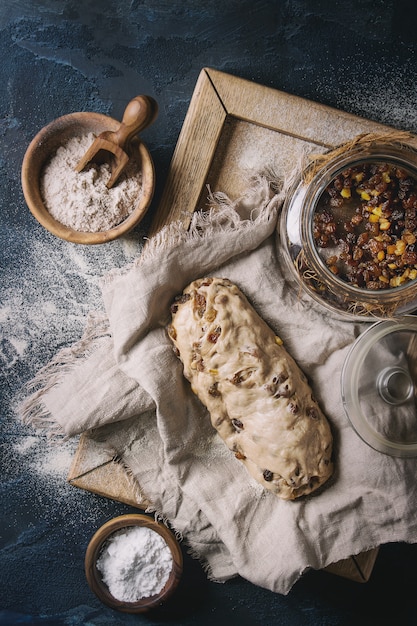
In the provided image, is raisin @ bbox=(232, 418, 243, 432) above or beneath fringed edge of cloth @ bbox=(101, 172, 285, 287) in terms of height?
beneath

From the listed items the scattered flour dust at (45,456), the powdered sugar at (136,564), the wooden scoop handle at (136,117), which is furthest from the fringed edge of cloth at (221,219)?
the powdered sugar at (136,564)

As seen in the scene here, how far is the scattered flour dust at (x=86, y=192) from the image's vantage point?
1.33 meters

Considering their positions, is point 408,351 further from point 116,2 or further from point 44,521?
point 116,2

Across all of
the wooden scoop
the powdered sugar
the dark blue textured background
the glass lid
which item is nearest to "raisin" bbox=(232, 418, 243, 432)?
the glass lid

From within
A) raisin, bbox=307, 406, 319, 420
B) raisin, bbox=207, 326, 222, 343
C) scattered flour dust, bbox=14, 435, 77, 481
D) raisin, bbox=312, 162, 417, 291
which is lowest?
scattered flour dust, bbox=14, 435, 77, 481

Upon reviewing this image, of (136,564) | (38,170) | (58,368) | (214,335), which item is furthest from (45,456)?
(38,170)

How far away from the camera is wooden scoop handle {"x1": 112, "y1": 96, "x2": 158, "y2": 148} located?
1.21 meters

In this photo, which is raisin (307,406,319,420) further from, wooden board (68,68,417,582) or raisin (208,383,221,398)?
wooden board (68,68,417,582)

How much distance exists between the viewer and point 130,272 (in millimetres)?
1278

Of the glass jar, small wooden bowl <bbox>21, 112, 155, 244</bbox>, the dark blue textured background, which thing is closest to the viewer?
the glass jar

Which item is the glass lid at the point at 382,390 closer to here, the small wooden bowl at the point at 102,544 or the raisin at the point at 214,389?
the raisin at the point at 214,389

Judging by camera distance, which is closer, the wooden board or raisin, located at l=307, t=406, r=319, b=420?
raisin, located at l=307, t=406, r=319, b=420

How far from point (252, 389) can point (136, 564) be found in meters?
0.55

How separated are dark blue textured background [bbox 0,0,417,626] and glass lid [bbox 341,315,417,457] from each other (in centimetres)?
47
